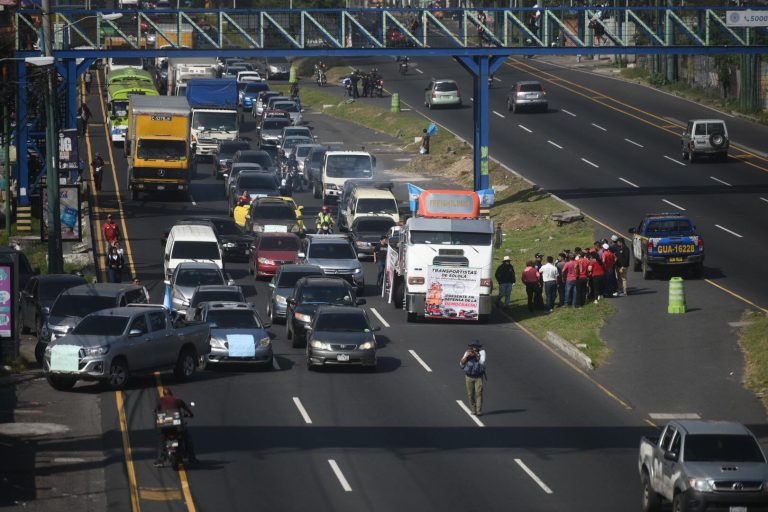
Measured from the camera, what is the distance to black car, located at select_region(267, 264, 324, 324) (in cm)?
3994

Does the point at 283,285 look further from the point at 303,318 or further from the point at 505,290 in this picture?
the point at 505,290

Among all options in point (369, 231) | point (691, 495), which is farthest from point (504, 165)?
point (691, 495)

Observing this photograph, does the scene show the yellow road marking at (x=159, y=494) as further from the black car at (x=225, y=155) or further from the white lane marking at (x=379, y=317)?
the black car at (x=225, y=155)

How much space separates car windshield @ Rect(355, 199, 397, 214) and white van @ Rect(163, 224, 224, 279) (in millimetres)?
8890

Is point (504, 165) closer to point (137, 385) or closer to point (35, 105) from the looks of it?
point (35, 105)

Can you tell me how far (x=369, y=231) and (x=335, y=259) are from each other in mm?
6742

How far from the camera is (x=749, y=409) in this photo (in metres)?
30.5

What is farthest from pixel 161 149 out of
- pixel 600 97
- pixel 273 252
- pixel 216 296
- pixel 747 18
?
pixel 600 97

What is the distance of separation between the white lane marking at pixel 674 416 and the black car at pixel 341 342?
7077 millimetres

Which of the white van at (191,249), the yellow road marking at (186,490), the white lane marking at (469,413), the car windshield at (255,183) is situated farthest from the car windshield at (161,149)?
the yellow road marking at (186,490)

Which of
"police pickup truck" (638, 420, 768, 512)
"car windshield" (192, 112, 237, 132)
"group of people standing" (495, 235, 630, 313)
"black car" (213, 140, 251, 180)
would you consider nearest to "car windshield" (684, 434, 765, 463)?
"police pickup truck" (638, 420, 768, 512)

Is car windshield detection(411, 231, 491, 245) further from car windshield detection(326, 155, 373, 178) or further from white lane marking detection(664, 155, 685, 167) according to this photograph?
white lane marking detection(664, 155, 685, 167)

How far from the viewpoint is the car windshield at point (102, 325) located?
3181cm

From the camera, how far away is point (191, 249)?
4484 centimetres
